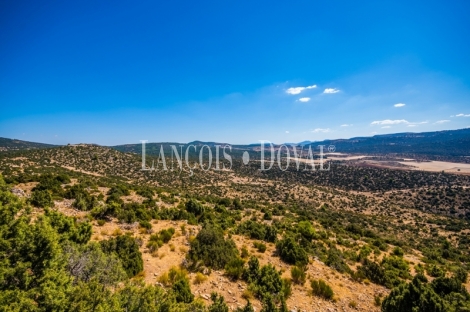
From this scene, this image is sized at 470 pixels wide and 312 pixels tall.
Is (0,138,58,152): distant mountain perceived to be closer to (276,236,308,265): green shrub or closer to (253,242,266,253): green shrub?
(253,242,266,253): green shrub

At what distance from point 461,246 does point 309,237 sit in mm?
20938

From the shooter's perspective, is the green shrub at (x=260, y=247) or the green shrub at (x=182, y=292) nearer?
the green shrub at (x=182, y=292)

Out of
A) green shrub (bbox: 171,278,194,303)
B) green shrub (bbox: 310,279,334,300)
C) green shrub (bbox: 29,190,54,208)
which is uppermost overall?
green shrub (bbox: 29,190,54,208)

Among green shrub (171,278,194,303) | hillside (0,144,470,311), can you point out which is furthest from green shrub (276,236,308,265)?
green shrub (171,278,194,303)

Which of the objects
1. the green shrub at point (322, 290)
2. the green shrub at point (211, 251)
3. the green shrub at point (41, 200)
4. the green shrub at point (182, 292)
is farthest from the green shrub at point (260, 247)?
the green shrub at point (41, 200)

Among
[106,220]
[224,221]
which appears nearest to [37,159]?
[106,220]

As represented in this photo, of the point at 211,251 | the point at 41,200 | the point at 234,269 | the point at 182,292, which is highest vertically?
the point at 41,200

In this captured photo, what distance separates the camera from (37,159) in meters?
48.1

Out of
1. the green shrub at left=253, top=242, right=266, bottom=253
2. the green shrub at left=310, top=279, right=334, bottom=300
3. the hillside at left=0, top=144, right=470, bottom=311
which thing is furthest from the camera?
the green shrub at left=253, top=242, right=266, bottom=253

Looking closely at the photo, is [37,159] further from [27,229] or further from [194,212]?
[27,229]

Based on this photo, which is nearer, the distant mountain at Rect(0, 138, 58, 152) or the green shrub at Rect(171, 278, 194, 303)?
the green shrub at Rect(171, 278, 194, 303)

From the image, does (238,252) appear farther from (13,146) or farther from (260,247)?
(13,146)

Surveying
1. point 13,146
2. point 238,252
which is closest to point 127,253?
point 238,252

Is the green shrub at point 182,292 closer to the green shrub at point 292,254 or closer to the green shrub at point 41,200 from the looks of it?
the green shrub at point 292,254
